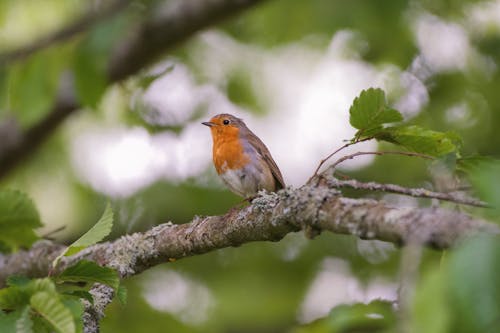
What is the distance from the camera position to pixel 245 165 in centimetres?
501

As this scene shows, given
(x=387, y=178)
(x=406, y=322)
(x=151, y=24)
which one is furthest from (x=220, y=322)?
(x=406, y=322)

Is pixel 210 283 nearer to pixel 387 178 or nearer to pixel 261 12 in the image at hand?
pixel 387 178

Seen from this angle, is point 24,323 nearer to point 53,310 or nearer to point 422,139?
point 53,310

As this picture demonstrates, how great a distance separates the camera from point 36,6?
8070mm

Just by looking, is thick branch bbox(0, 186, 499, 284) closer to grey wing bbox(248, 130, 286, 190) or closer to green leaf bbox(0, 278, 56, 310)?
green leaf bbox(0, 278, 56, 310)

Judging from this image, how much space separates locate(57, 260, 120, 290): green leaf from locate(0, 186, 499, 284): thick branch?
55 cm

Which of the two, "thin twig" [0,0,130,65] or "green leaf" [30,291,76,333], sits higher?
"thin twig" [0,0,130,65]

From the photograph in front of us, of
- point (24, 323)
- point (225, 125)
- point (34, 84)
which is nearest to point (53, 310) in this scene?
point (24, 323)

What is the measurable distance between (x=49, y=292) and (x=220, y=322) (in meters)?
4.41

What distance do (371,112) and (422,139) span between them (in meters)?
0.20

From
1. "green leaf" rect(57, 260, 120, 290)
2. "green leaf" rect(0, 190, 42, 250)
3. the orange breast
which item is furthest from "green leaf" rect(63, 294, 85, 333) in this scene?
the orange breast

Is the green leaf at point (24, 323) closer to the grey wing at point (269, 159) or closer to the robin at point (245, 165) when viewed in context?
the robin at point (245, 165)

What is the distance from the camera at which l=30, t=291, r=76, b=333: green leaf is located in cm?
207

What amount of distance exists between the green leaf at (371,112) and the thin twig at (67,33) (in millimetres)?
2951
